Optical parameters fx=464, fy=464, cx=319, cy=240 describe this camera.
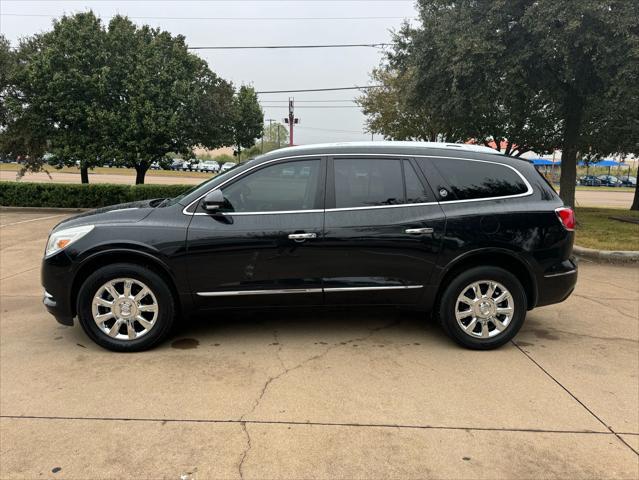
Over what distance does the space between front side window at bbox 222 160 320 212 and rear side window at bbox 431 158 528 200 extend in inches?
46.0

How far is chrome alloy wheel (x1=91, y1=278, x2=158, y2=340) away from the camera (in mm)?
4047

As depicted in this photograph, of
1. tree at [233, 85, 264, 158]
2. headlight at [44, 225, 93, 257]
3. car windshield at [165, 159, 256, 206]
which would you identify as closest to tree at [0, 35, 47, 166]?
headlight at [44, 225, 93, 257]

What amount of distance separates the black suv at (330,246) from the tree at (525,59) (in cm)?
694

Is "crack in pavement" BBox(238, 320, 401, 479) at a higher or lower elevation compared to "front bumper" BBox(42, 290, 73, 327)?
lower

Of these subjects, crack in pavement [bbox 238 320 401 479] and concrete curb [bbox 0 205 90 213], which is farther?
concrete curb [bbox 0 205 90 213]

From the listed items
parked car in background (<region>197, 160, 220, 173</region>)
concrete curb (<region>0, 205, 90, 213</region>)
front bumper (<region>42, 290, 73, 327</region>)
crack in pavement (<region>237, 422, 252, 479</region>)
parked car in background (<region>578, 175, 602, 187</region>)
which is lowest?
crack in pavement (<region>237, 422, 252, 479</region>)

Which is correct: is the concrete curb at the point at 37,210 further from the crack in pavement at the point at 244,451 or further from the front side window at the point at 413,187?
the crack in pavement at the point at 244,451

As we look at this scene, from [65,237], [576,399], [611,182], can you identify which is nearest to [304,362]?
[576,399]

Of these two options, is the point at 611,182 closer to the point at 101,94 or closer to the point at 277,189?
the point at 101,94

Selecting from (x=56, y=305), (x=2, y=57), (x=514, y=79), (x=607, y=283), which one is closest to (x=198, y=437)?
(x=56, y=305)

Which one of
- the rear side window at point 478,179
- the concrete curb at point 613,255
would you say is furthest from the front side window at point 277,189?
the concrete curb at point 613,255

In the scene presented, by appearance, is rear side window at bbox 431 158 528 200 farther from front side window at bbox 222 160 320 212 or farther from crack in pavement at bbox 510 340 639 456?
crack in pavement at bbox 510 340 639 456

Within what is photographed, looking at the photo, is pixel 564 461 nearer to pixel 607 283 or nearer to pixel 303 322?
pixel 303 322

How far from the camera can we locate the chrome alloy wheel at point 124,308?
405 cm
